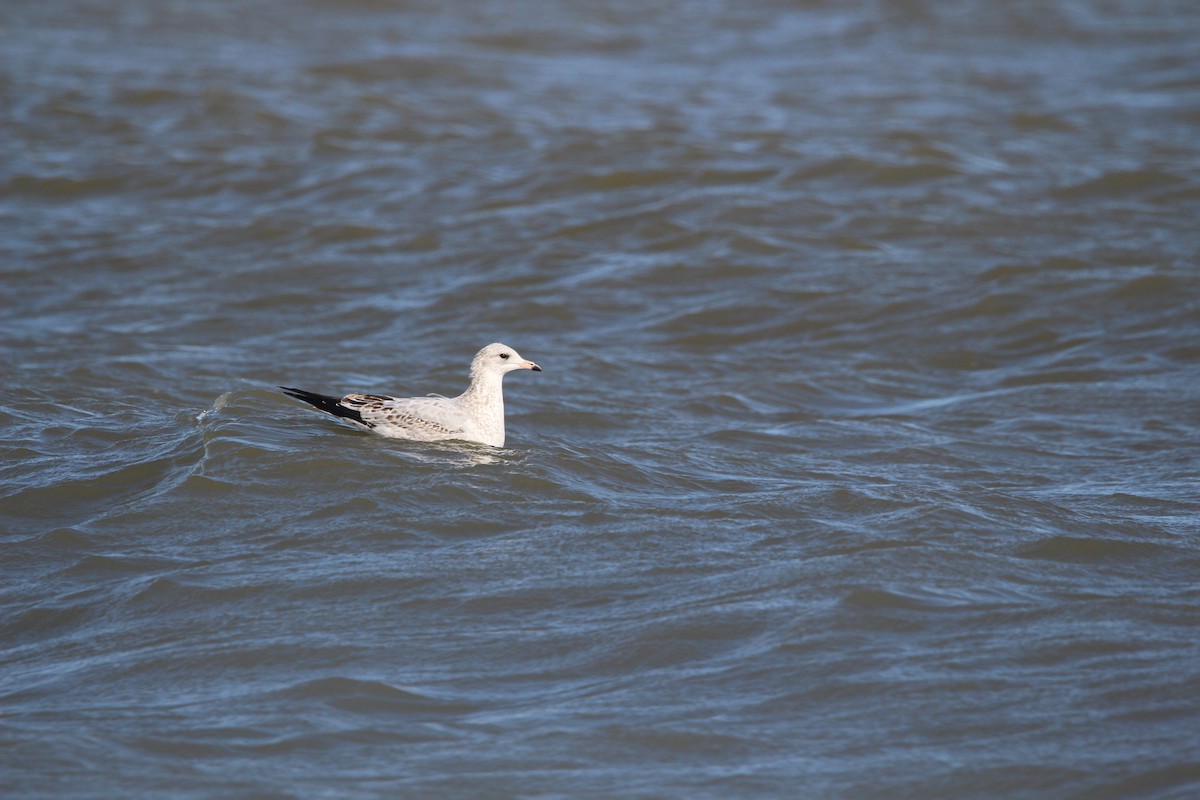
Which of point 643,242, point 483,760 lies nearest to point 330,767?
point 483,760

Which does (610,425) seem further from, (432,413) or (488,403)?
(432,413)

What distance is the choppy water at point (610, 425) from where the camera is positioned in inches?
196

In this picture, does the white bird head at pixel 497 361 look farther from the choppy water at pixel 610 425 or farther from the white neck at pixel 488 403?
the choppy water at pixel 610 425

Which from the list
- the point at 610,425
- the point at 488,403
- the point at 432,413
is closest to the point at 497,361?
the point at 488,403

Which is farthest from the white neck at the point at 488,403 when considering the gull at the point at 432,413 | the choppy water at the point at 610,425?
the choppy water at the point at 610,425

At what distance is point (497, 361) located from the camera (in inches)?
314

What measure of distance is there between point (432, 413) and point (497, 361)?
0.47 m

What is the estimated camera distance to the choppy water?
4.99 metres

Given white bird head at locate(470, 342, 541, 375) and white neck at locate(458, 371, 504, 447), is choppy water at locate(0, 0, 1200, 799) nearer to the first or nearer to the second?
white neck at locate(458, 371, 504, 447)

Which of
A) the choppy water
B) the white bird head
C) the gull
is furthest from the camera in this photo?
the white bird head

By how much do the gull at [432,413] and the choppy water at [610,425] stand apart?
156 millimetres

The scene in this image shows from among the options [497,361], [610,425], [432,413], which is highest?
[497,361]

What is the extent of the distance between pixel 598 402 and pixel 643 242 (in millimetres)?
3917

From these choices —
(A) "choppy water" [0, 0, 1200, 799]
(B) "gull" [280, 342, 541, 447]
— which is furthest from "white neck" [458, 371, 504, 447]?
(A) "choppy water" [0, 0, 1200, 799]
